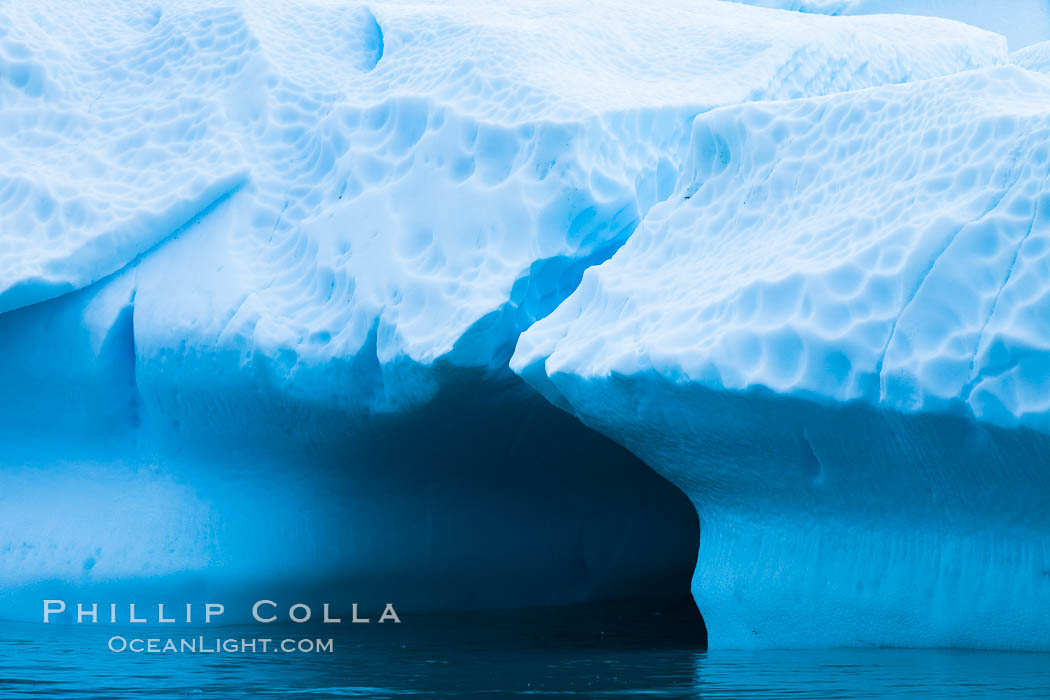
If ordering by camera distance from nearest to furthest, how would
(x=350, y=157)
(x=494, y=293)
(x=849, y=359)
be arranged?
(x=849, y=359) < (x=494, y=293) < (x=350, y=157)

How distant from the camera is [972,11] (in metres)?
10.4

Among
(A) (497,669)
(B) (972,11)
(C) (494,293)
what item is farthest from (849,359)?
(B) (972,11)

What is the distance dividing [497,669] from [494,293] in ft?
5.24

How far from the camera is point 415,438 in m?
6.28

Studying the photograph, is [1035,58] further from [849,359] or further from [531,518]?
[849,359]

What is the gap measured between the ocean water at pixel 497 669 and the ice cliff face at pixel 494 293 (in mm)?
355

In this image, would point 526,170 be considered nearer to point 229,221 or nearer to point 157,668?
point 229,221

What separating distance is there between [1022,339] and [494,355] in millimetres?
2240

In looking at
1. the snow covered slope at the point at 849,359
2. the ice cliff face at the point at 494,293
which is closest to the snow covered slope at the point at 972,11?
the ice cliff face at the point at 494,293

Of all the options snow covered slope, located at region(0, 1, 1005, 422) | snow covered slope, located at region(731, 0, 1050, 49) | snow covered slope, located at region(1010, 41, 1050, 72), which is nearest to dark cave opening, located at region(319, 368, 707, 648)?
snow covered slope, located at region(0, 1, 1005, 422)

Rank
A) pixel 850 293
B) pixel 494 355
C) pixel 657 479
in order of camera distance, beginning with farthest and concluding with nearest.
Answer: pixel 657 479 < pixel 494 355 < pixel 850 293

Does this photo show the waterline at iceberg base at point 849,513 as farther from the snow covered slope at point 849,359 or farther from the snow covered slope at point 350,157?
the snow covered slope at point 350,157

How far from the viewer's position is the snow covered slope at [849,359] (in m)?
4.11

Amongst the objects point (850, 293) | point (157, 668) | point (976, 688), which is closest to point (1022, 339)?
point (850, 293)
